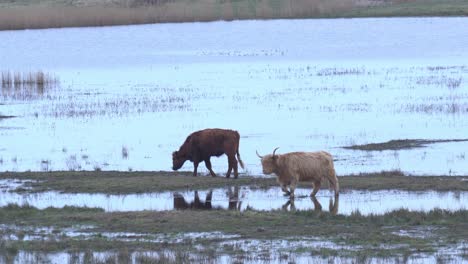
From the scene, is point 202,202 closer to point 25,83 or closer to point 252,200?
point 252,200

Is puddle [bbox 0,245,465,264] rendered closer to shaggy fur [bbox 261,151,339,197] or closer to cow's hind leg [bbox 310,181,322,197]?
shaggy fur [bbox 261,151,339,197]

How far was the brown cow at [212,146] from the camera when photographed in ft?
62.4

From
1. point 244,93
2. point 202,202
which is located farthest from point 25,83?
point 202,202

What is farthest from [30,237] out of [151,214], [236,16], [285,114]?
[236,16]

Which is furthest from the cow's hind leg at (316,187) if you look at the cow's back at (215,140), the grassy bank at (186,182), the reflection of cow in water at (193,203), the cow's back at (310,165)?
the cow's back at (215,140)

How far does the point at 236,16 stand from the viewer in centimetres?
6875

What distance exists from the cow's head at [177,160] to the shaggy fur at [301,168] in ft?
11.3

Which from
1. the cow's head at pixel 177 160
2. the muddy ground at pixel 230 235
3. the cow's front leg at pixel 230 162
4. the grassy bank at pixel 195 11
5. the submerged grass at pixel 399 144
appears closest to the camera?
the muddy ground at pixel 230 235

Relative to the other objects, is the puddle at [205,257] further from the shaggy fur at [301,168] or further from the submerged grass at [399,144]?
the submerged grass at [399,144]

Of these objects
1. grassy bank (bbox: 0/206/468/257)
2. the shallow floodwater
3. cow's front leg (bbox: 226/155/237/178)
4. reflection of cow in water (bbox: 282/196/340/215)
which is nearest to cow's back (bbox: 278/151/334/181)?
reflection of cow in water (bbox: 282/196/340/215)

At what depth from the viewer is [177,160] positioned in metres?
20.2

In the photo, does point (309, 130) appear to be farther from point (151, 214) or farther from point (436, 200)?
point (151, 214)

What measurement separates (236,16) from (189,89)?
31.9 metres

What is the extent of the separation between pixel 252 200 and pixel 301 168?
0.89 meters
